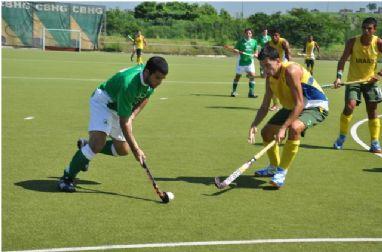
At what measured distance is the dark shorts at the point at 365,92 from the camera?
1033 cm

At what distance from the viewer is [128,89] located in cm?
665

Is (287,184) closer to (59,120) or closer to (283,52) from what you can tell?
(59,120)

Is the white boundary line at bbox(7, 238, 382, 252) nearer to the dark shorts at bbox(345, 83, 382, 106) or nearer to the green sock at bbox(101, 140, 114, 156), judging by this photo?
the green sock at bbox(101, 140, 114, 156)

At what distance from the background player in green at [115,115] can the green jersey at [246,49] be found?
36.7ft

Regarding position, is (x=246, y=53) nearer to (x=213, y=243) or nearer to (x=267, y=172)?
(x=267, y=172)

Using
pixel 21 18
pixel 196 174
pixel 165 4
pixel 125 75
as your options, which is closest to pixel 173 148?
pixel 196 174

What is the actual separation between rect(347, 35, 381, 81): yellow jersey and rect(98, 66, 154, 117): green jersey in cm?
461

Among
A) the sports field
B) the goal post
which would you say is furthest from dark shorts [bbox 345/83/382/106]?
the goal post

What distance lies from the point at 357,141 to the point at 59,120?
592cm

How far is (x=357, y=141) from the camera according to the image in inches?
454

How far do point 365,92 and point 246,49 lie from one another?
8343 millimetres

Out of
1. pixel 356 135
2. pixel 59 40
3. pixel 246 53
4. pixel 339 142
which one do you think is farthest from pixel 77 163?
pixel 59 40

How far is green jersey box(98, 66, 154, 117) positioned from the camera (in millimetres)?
6656

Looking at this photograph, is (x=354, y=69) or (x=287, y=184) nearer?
(x=287, y=184)
